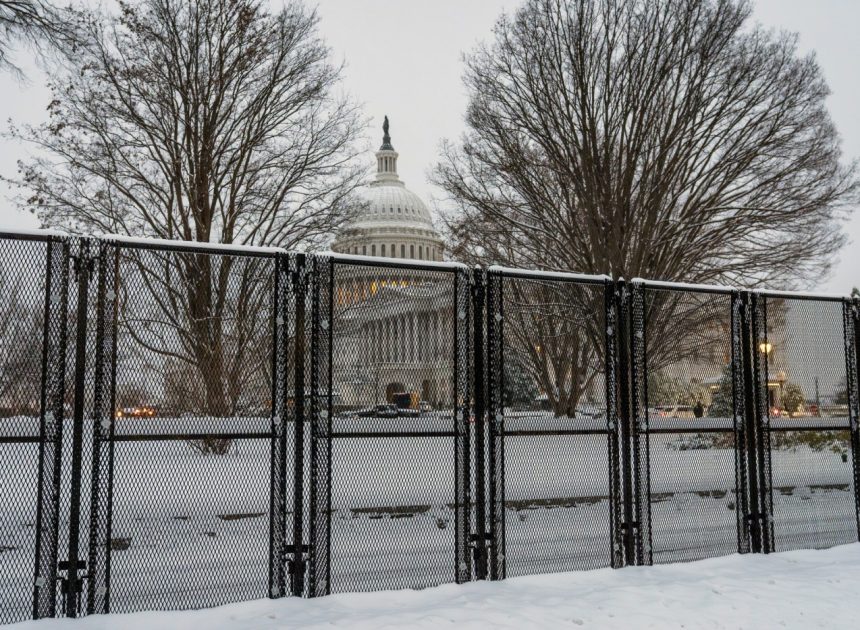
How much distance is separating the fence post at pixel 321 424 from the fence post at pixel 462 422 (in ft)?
4.08

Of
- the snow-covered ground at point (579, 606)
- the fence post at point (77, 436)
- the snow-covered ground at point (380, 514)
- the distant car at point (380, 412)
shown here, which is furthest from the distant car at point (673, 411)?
Answer: the fence post at point (77, 436)

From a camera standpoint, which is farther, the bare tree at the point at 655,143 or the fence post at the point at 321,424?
the bare tree at the point at 655,143

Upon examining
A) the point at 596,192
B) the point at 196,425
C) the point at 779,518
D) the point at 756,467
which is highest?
the point at 596,192

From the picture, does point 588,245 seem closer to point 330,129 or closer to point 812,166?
point 812,166

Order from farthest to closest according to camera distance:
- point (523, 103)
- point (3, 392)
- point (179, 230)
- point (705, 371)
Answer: point (523, 103), point (179, 230), point (705, 371), point (3, 392)

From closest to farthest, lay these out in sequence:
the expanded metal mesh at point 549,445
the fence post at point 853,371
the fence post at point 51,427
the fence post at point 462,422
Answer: the fence post at point 51,427
the fence post at point 462,422
the expanded metal mesh at point 549,445
the fence post at point 853,371

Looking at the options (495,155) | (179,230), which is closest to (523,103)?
(495,155)

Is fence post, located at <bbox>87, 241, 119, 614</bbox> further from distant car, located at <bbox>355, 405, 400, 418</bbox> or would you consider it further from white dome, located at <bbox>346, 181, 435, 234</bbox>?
white dome, located at <bbox>346, 181, 435, 234</bbox>

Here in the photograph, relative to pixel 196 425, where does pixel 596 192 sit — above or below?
above

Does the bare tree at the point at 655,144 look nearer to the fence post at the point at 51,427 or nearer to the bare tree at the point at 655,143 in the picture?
the bare tree at the point at 655,143

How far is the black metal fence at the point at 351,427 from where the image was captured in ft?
21.0

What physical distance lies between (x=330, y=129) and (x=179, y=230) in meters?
4.86

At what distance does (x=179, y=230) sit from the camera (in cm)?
2117

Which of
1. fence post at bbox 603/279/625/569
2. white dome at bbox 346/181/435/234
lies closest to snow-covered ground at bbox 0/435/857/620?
fence post at bbox 603/279/625/569
